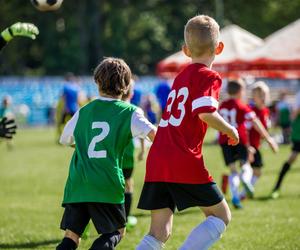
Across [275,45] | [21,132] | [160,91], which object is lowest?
[21,132]

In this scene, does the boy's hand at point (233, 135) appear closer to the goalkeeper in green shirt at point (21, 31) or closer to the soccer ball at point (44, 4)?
the goalkeeper in green shirt at point (21, 31)

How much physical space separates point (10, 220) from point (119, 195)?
4.93 metres

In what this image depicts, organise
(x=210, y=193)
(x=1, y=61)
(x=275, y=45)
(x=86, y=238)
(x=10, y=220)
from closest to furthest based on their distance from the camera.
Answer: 1. (x=210, y=193)
2. (x=86, y=238)
3. (x=10, y=220)
4. (x=275, y=45)
5. (x=1, y=61)

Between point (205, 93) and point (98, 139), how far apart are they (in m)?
0.86

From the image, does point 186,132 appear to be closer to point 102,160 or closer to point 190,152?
point 190,152

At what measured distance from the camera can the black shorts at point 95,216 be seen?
5.55 m

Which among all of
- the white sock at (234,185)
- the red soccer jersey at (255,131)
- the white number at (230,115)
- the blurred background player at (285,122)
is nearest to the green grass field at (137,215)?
the white sock at (234,185)

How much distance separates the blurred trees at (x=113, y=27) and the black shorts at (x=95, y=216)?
52.6 metres

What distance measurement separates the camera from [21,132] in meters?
38.3

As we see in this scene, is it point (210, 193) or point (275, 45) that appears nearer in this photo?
point (210, 193)

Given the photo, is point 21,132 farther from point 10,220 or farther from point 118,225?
point 118,225

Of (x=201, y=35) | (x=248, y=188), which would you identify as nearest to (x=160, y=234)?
(x=201, y=35)

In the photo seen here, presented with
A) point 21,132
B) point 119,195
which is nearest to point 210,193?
point 119,195

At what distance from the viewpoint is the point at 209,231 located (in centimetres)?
540
